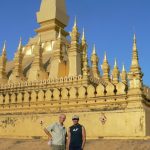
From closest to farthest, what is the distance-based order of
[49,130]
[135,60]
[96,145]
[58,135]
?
[58,135], [49,130], [96,145], [135,60]

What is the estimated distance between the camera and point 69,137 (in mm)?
6707

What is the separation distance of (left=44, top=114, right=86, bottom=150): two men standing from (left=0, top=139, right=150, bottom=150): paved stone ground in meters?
2.24

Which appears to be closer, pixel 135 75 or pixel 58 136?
pixel 58 136

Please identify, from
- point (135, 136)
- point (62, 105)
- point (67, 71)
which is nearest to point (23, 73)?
point (67, 71)

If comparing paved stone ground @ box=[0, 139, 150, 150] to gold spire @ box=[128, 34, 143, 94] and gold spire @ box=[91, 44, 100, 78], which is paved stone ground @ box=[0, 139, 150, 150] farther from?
gold spire @ box=[91, 44, 100, 78]

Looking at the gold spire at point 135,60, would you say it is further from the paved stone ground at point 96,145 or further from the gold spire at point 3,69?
the gold spire at point 3,69

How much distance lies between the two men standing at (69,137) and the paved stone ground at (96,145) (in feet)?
7.35

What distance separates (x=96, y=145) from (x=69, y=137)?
258 cm

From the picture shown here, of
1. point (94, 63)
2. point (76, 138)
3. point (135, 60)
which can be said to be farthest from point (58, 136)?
point (94, 63)

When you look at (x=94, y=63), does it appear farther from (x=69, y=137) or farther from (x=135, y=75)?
(x=69, y=137)

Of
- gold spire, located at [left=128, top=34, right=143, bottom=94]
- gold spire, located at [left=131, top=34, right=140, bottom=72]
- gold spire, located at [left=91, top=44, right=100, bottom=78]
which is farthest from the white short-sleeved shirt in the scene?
gold spire, located at [left=91, top=44, right=100, bottom=78]

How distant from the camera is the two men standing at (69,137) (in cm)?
664

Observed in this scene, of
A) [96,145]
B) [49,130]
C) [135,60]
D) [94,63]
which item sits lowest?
[96,145]

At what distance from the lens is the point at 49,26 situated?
29344 mm
